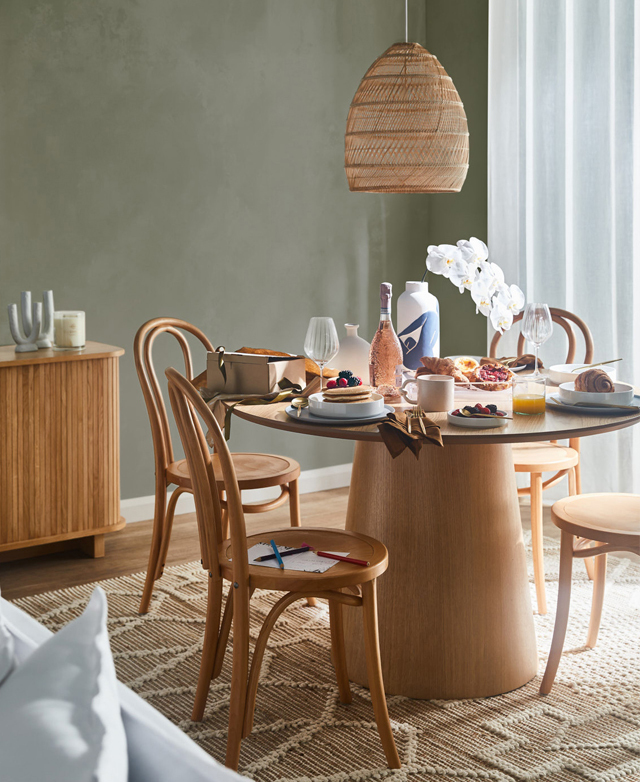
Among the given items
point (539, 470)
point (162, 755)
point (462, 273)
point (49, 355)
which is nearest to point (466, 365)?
point (462, 273)

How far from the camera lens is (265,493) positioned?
427 cm

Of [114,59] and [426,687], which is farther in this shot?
[114,59]

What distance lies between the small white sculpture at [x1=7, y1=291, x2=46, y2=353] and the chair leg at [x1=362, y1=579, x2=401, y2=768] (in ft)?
6.11

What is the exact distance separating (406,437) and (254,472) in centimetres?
93

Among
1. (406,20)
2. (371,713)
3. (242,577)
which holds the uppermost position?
(406,20)

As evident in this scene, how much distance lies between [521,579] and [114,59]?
2.69 meters

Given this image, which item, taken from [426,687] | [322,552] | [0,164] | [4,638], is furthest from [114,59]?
[4,638]

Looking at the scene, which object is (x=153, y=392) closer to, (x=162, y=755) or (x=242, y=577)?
(x=242, y=577)

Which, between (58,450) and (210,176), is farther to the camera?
(210,176)

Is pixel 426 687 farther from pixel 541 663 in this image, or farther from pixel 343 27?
pixel 343 27

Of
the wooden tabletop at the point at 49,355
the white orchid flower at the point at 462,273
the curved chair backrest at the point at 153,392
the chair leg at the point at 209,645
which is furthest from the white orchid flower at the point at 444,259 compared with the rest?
the wooden tabletop at the point at 49,355

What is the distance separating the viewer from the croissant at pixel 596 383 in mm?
2195

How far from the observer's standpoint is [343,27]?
4.25m

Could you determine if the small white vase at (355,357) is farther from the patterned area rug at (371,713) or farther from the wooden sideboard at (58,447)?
the wooden sideboard at (58,447)
